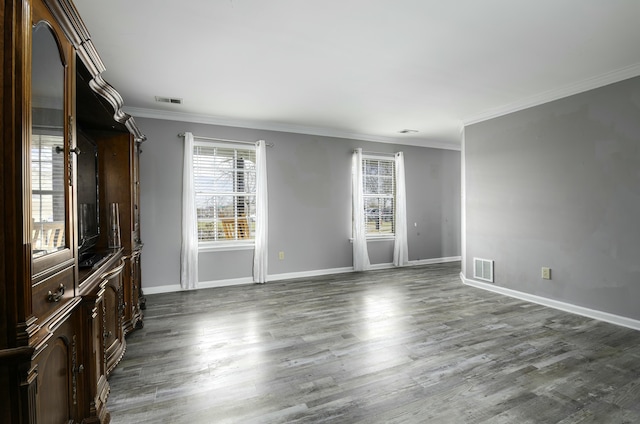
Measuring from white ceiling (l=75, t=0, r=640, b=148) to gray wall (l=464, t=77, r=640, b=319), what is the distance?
1.05 ft

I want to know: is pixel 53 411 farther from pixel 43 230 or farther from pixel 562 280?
pixel 562 280

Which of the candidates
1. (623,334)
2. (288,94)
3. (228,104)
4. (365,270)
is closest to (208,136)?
(228,104)

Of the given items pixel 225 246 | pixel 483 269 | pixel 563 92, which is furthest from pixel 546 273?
pixel 225 246

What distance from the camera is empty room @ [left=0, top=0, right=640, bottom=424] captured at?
51.5 inches

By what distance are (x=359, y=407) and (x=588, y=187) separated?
11.7 feet

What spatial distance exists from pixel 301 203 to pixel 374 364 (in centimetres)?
342

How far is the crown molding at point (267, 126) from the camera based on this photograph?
4484mm

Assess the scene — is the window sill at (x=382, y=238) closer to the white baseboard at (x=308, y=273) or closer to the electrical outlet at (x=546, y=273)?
the white baseboard at (x=308, y=273)

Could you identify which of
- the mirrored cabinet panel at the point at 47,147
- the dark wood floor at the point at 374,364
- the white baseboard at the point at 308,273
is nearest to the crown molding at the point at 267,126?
the white baseboard at the point at 308,273

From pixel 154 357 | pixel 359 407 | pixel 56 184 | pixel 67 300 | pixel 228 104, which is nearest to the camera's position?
pixel 56 184

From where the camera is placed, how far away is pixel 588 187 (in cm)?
352

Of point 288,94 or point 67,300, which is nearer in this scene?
point 67,300

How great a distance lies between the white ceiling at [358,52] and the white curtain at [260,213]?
782 millimetres

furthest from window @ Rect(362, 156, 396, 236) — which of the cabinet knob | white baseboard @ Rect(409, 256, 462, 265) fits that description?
the cabinet knob
